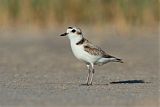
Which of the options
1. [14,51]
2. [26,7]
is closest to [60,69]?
[14,51]

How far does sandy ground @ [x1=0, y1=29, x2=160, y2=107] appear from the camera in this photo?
32.5 ft

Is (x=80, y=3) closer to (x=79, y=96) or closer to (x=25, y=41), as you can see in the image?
(x=25, y=41)

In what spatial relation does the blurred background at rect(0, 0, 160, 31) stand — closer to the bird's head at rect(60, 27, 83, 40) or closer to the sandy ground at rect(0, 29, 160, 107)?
the sandy ground at rect(0, 29, 160, 107)

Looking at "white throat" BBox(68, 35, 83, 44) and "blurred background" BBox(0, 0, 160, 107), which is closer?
"blurred background" BBox(0, 0, 160, 107)

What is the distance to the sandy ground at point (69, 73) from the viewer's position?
990cm

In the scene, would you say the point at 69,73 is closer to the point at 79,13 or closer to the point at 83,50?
the point at 83,50

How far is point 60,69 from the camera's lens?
49.2ft

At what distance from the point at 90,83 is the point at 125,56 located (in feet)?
19.1

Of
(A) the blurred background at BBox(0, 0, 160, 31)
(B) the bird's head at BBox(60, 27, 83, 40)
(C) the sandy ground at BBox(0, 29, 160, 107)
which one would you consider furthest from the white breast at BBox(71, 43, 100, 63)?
(A) the blurred background at BBox(0, 0, 160, 31)

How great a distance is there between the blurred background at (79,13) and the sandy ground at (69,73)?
0.35 m

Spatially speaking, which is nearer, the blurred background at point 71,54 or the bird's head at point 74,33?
the blurred background at point 71,54

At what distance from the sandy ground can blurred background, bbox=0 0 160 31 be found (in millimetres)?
347

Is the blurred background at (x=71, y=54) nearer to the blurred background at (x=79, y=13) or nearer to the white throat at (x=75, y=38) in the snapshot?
the blurred background at (x=79, y=13)

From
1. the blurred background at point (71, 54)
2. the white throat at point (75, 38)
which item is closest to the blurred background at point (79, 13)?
the blurred background at point (71, 54)
